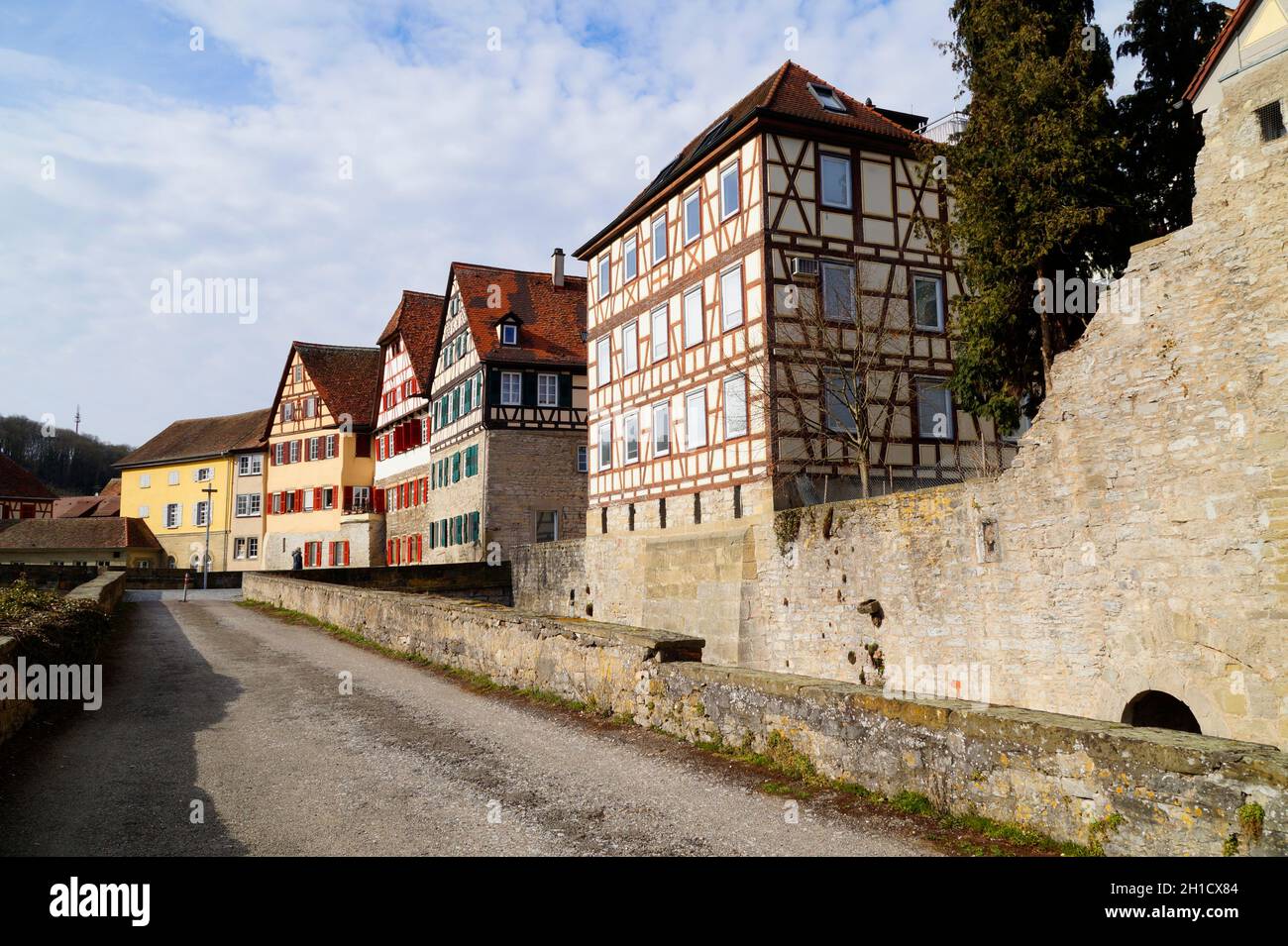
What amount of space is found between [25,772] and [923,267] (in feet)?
66.4

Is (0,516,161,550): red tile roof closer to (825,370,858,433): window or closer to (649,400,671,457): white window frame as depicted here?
(649,400,671,457): white window frame

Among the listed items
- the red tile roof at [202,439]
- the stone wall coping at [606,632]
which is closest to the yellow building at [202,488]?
the red tile roof at [202,439]

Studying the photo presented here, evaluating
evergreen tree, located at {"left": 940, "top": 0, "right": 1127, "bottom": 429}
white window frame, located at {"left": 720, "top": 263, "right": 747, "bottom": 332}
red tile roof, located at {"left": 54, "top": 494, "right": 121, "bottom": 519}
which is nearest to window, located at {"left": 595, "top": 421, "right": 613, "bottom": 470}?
white window frame, located at {"left": 720, "top": 263, "right": 747, "bottom": 332}

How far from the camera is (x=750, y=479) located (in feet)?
67.5

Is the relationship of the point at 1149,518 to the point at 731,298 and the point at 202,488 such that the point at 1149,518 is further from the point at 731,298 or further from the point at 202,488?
the point at 202,488

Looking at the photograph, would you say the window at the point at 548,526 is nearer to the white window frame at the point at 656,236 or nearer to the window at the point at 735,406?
the white window frame at the point at 656,236

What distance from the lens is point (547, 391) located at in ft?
117

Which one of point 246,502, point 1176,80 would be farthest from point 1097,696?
point 246,502

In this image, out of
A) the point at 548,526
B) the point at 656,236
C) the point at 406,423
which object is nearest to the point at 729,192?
the point at 656,236

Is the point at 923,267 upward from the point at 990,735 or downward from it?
upward

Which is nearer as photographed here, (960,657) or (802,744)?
(802,744)

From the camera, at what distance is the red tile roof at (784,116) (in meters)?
21.5

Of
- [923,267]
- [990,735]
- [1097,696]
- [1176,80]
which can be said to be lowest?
[1097,696]
